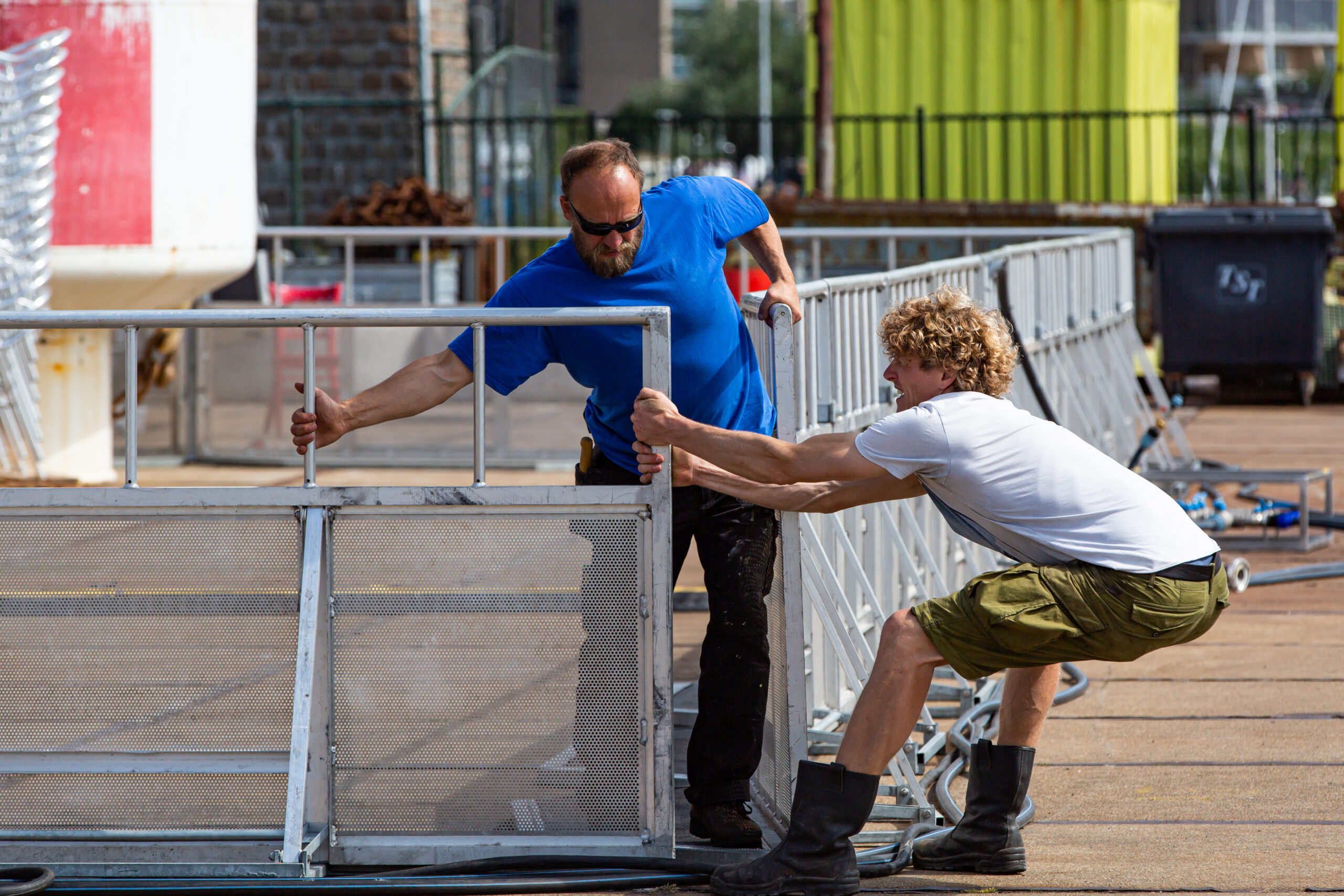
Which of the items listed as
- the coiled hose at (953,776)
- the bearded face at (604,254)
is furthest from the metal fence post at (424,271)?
the bearded face at (604,254)

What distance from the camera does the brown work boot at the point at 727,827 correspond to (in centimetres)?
413

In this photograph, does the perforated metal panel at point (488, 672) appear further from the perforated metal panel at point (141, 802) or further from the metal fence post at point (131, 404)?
the metal fence post at point (131, 404)

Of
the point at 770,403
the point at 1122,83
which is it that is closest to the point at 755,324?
the point at 770,403

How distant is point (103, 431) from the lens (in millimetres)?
10242

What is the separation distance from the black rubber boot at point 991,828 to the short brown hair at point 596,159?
1739 millimetres

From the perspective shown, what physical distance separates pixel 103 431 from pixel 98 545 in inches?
263

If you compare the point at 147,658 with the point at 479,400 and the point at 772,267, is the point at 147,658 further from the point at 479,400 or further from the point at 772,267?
the point at 772,267

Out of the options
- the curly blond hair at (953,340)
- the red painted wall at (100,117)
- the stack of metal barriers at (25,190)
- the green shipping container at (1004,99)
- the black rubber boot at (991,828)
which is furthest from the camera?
the green shipping container at (1004,99)

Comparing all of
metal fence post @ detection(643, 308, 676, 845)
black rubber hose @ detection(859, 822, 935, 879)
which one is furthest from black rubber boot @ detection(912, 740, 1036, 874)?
metal fence post @ detection(643, 308, 676, 845)

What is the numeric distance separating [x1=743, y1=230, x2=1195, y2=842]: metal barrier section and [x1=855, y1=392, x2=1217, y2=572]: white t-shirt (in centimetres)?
46

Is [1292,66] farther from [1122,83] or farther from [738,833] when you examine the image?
[738,833]

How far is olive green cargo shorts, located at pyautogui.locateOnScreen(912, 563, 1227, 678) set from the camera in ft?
12.4

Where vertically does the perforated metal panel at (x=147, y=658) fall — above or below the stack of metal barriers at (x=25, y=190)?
below

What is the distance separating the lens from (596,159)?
4055 mm
